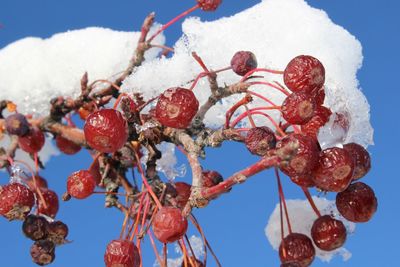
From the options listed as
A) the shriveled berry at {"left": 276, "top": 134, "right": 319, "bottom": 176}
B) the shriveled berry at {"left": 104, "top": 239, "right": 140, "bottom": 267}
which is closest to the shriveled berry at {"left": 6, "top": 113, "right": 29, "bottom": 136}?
the shriveled berry at {"left": 104, "top": 239, "right": 140, "bottom": 267}

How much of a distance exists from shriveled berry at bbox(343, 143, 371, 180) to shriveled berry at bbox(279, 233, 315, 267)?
0.65 ft

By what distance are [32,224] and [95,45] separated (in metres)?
0.92

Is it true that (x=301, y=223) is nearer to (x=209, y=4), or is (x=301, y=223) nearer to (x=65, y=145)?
(x=209, y=4)

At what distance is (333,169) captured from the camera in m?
1.20

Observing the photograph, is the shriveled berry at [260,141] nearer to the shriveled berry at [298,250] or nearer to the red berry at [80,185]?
the shriveled berry at [298,250]

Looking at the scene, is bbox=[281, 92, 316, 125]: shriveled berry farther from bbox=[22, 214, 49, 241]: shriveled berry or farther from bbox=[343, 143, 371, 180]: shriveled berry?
bbox=[22, 214, 49, 241]: shriveled berry

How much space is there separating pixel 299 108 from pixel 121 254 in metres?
0.45

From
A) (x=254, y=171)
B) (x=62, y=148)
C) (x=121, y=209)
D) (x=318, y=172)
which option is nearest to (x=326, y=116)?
(x=318, y=172)

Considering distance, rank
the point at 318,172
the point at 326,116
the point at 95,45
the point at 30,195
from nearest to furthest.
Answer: the point at 318,172 → the point at 326,116 → the point at 30,195 → the point at 95,45

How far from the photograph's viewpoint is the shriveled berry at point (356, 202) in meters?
1.34

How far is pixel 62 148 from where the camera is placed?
212cm

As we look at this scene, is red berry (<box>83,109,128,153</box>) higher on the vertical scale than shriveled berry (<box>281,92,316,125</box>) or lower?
higher

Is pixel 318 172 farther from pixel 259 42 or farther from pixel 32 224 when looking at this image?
pixel 32 224

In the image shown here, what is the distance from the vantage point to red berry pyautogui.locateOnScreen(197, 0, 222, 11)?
1726 mm
